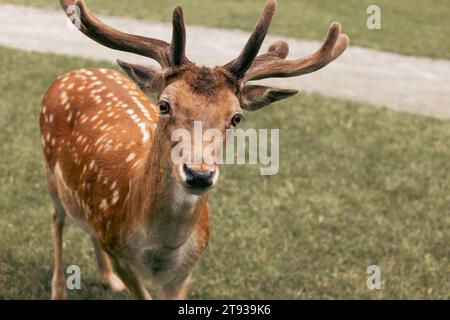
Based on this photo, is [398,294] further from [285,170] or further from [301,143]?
[301,143]

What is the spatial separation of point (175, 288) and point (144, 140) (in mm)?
987

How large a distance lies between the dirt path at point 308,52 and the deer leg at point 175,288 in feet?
20.9

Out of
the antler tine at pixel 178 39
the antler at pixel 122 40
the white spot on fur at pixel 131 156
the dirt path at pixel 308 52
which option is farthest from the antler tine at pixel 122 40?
the dirt path at pixel 308 52

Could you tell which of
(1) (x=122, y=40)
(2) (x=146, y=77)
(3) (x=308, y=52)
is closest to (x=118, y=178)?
(2) (x=146, y=77)

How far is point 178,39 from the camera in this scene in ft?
11.2

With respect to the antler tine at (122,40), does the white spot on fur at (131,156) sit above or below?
below

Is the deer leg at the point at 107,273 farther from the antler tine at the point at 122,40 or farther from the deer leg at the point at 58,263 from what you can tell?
the antler tine at the point at 122,40

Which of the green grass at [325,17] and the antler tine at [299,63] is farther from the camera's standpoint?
the green grass at [325,17]

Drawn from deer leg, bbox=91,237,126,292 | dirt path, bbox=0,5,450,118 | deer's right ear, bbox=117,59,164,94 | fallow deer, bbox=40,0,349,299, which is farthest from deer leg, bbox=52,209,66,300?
dirt path, bbox=0,5,450,118

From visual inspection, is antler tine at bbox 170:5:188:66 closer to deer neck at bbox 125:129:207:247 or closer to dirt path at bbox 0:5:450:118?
deer neck at bbox 125:129:207:247

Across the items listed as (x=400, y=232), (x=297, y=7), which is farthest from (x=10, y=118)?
(x=297, y=7)

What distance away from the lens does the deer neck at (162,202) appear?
360 cm

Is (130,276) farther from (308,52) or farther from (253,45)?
(308,52)
